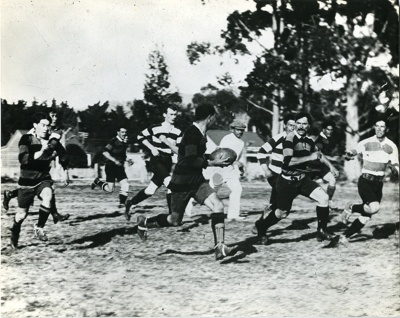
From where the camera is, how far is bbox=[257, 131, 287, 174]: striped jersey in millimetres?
5375

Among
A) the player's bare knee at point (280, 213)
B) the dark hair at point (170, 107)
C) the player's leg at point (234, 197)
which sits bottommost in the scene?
the player's bare knee at point (280, 213)

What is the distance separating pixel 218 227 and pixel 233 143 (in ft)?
3.00

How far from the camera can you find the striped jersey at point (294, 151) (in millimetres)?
5320

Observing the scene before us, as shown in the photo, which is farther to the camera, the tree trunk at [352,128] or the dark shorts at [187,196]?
the tree trunk at [352,128]

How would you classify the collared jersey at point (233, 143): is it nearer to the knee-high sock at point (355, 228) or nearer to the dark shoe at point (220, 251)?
the dark shoe at point (220, 251)

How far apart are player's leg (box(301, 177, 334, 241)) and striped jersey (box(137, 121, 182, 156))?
1495 mm

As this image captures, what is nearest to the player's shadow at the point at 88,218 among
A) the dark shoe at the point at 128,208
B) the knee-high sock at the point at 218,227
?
the dark shoe at the point at 128,208

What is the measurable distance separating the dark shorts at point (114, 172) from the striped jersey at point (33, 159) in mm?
459

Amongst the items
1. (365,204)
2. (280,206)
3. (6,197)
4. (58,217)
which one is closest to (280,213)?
(280,206)

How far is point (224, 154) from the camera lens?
521 cm

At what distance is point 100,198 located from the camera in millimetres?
5230

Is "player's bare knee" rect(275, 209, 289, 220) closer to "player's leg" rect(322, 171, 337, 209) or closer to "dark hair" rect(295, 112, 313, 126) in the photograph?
"player's leg" rect(322, 171, 337, 209)

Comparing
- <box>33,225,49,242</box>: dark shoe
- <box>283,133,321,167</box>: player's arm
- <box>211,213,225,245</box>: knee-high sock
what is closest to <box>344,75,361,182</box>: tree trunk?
<box>283,133,321,167</box>: player's arm

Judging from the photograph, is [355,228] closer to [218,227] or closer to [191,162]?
[218,227]
